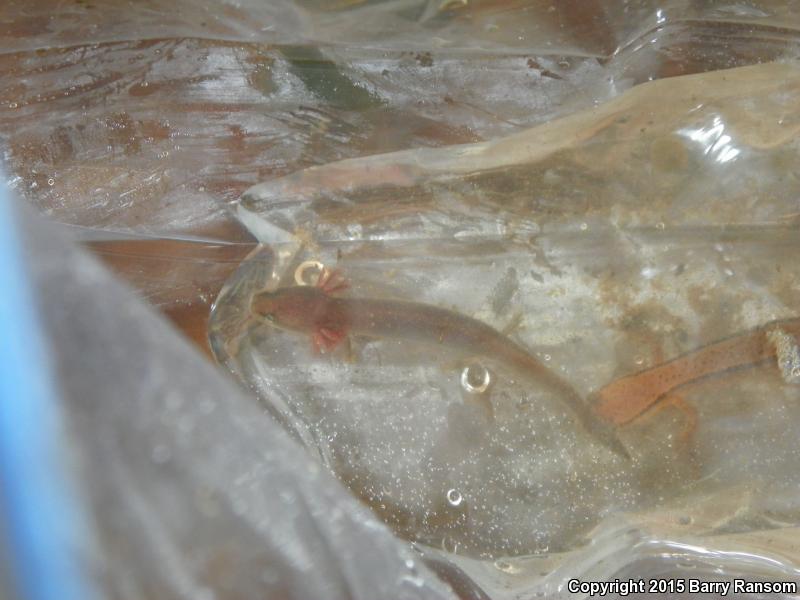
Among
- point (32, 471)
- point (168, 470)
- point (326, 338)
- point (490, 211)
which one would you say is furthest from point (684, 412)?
point (32, 471)

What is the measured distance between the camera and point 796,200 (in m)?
1.70

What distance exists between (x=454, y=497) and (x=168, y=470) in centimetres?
90

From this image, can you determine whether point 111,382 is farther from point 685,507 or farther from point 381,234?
point 685,507

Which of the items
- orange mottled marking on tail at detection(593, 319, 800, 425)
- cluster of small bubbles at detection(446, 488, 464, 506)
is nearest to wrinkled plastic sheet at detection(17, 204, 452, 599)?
cluster of small bubbles at detection(446, 488, 464, 506)

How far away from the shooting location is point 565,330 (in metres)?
1.69

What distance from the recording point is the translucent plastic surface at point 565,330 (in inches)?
63.9

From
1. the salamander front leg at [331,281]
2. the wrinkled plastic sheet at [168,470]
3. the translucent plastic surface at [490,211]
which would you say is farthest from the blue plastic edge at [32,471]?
the salamander front leg at [331,281]

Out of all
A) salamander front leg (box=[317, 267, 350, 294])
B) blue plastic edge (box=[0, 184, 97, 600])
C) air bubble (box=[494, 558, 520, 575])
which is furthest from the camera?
salamander front leg (box=[317, 267, 350, 294])

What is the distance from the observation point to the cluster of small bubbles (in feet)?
5.33

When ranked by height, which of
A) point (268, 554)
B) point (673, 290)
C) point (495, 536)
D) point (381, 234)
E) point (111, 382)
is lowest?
point (495, 536)

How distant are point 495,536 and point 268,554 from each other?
2.84 ft

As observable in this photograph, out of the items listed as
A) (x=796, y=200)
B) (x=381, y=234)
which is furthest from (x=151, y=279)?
(x=796, y=200)

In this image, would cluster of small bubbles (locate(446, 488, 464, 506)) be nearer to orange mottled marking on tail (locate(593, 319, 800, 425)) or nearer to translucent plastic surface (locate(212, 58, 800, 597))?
translucent plastic surface (locate(212, 58, 800, 597))

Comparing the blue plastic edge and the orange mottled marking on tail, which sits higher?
the blue plastic edge
